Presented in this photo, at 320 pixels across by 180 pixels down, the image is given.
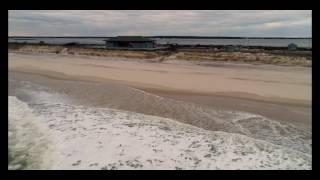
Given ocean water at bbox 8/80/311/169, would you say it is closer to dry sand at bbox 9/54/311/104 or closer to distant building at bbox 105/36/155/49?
dry sand at bbox 9/54/311/104

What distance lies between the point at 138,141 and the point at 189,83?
4832 millimetres

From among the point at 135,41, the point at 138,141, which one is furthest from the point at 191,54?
the point at 138,141

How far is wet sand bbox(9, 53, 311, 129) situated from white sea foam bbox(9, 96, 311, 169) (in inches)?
42.6

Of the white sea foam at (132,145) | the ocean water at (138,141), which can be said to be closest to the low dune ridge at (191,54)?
the ocean water at (138,141)

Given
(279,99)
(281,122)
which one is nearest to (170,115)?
(281,122)

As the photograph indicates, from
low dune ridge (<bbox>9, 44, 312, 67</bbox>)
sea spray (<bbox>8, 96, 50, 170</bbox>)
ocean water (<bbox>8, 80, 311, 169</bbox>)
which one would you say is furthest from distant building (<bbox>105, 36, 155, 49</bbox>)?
sea spray (<bbox>8, 96, 50, 170</bbox>)

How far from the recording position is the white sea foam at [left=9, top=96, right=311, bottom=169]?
433 cm

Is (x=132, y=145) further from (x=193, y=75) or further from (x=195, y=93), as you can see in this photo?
(x=193, y=75)

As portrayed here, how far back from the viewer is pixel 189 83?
9539 millimetres

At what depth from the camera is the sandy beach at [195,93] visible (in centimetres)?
591

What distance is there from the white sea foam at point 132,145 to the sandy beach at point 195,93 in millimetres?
81
